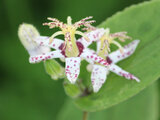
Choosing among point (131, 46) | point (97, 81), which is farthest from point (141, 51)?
point (97, 81)

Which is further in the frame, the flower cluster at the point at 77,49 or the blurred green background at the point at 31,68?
the blurred green background at the point at 31,68

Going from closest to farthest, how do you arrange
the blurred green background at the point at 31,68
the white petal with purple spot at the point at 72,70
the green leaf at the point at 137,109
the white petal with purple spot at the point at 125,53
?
1. the white petal with purple spot at the point at 72,70
2. the white petal with purple spot at the point at 125,53
3. the green leaf at the point at 137,109
4. the blurred green background at the point at 31,68

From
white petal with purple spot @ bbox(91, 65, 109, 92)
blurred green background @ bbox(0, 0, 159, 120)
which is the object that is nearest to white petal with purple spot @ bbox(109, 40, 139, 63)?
white petal with purple spot @ bbox(91, 65, 109, 92)

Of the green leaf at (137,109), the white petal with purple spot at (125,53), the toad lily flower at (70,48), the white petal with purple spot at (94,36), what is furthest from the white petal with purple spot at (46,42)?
the green leaf at (137,109)

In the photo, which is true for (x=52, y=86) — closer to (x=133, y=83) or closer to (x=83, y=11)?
(x=83, y=11)

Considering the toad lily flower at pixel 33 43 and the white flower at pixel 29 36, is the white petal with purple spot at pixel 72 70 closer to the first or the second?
the toad lily flower at pixel 33 43

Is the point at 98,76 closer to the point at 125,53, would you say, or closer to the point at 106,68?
the point at 106,68
